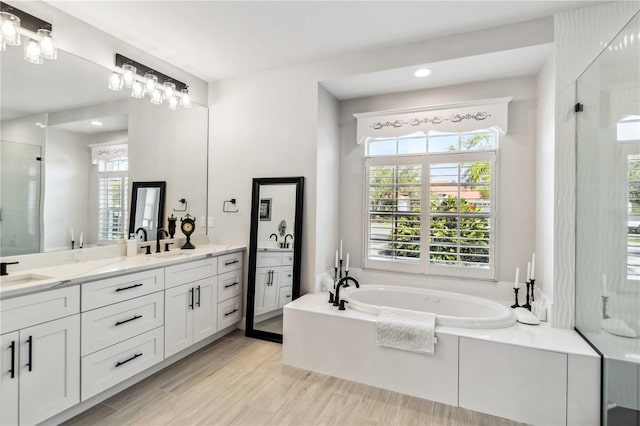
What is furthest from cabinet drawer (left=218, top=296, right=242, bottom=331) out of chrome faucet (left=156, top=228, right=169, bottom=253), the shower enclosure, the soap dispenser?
the shower enclosure

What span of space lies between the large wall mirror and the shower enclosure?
348 centimetres

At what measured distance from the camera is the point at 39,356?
1.71m

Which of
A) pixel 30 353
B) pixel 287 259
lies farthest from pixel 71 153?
pixel 287 259

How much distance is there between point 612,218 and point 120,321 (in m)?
3.17

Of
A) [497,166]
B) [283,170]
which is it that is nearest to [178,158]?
[283,170]

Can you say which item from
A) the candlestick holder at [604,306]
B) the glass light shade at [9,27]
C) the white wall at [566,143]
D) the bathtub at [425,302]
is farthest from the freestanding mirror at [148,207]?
the candlestick holder at [604,306]

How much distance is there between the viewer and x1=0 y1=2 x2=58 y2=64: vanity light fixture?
190 cm

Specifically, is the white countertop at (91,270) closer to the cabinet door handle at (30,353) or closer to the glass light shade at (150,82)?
the cabinet door handle at (30,353)

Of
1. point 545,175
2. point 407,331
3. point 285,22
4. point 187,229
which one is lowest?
point 407,331

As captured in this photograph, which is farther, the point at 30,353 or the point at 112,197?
the point at 112,197

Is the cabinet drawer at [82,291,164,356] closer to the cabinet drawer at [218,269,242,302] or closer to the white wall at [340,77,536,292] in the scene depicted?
the cabinet drawer at [218,269,242,302]

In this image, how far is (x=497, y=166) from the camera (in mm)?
2967

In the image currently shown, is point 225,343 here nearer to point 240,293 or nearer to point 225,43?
point 240,293

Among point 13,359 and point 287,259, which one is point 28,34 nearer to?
point 13,359
